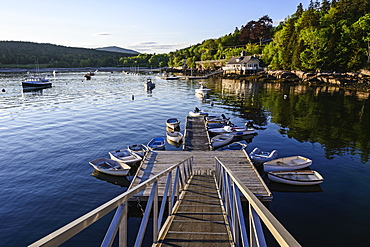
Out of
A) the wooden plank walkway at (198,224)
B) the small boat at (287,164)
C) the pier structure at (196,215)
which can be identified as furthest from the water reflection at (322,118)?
the wooden plank walkway at (198,224)

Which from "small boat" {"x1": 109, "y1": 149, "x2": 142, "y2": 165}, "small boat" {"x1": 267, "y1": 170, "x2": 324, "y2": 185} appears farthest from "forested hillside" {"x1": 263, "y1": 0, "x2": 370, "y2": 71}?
"small boat" {"x1": 109, "y1": 149, "x2": 142, "y2": 165}

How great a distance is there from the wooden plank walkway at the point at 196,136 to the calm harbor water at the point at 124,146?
2.23 meters

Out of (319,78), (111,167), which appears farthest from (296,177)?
(319,78)

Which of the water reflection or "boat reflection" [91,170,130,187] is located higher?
the water reflection

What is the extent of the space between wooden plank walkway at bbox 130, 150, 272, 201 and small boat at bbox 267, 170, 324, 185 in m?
1.99

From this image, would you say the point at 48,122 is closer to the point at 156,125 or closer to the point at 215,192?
the point at 156,125

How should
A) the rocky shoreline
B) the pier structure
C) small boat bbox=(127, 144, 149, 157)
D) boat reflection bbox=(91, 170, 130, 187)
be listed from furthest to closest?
the rocky shoreline
small boat bbox=(127, 144, 149, 157)
boat reflection bbox=(91, 170, 130, 187)
the pier structure

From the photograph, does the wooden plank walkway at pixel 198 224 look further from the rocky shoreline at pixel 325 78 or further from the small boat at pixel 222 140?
the rocky shoreline at pixel 325 78

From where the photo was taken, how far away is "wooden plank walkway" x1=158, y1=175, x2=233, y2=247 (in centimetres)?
509

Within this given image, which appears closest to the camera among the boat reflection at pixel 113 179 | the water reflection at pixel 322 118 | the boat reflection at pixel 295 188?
the boat reflection at pixel 295 188

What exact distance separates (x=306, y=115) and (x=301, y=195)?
25228 millimetres

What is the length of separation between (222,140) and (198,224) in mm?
18338

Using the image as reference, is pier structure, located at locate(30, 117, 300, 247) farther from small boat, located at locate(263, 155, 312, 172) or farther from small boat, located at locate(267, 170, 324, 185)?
small boat, located at locate(263, 155, 312, 172)

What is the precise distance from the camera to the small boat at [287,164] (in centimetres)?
1772
